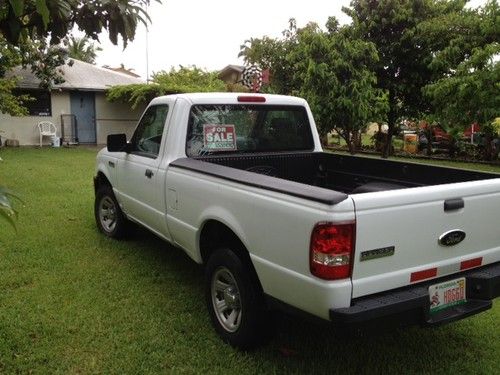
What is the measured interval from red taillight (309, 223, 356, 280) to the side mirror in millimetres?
3152

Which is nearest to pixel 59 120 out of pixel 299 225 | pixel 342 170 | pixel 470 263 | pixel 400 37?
pixel 400 37

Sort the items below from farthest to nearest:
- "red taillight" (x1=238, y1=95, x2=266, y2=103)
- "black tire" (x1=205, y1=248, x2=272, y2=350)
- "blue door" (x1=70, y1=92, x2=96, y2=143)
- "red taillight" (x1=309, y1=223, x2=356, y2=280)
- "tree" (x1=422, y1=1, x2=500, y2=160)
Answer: "blue door" (x1=70, y1=92, x2=96, y2=143) < "tree" (x1=422, y1=1, x2=500, y2=160) < "red taillight" (x1=238, y1=95, x2=266, y2=103) < "black tire" (x1=205, y1=248, x2=272, y2=350) < "red taillight" (x1=309, y1=223, x2=356, y2=280)

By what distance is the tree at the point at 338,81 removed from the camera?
39.8 feet

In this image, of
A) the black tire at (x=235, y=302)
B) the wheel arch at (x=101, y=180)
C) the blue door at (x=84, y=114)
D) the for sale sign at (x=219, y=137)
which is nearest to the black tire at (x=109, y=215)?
the wheel arch at (x=101, y=180)

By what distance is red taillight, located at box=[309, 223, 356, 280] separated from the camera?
243 cm

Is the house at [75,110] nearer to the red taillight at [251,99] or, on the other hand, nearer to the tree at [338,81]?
the tree at [338,81]

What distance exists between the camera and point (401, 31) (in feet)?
52.4

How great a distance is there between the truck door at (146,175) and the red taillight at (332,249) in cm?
202

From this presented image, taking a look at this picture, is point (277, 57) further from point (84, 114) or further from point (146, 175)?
point (146, 175)

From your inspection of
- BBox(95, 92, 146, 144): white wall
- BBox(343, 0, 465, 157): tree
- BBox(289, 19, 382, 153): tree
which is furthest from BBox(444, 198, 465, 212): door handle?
BBox(95, 92, 146, 144): white wall

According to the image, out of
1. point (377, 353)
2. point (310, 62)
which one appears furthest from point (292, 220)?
point (310, 62)

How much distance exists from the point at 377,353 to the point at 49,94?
1934 cm

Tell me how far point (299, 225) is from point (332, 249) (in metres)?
0.23

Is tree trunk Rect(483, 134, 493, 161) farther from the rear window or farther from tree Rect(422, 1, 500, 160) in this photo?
the rear window
